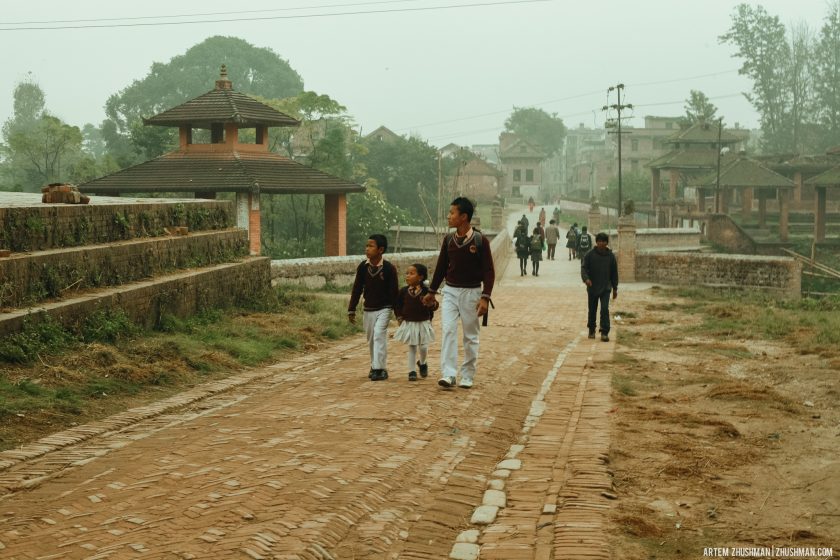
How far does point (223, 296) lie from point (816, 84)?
78657mm

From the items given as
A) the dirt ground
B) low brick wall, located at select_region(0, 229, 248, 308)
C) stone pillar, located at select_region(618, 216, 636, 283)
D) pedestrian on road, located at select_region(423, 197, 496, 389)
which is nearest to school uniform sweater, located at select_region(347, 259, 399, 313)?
pedestrian on road, located at select_region(423, 197, 496, 389)

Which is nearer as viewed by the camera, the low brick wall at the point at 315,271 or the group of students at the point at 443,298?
the group of students at the point at 443,298

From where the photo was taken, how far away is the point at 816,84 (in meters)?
83.0

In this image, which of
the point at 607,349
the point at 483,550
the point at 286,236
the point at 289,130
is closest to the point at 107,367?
the point at 483,550

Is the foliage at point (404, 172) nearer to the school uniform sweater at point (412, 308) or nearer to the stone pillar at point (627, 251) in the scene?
the stone pillar at point (627, 251)

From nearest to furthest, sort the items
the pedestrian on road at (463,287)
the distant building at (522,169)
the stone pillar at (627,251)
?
the pedestrian on road at (463,287)
the stone pillar at (627,251)
the distant building at (522,169)

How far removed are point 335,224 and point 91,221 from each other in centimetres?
2043

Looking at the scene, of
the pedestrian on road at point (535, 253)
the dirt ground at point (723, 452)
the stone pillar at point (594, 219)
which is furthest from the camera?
the stone pillar at point (594, 219)

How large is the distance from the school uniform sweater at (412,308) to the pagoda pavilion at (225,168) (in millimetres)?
19790

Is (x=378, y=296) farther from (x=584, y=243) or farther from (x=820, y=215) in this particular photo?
(x=820, y=215)

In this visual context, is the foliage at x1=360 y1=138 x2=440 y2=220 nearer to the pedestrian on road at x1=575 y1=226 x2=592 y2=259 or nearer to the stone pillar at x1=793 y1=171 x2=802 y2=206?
the stone pillar at x1=793 y1=171 x2=802 y2=206

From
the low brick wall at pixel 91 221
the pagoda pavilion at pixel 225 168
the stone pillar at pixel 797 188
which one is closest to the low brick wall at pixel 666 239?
the stone pillar at pixel 797 188

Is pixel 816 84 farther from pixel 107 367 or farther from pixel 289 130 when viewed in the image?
pixel 107 367

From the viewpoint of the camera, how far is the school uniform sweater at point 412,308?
9.88 metres
